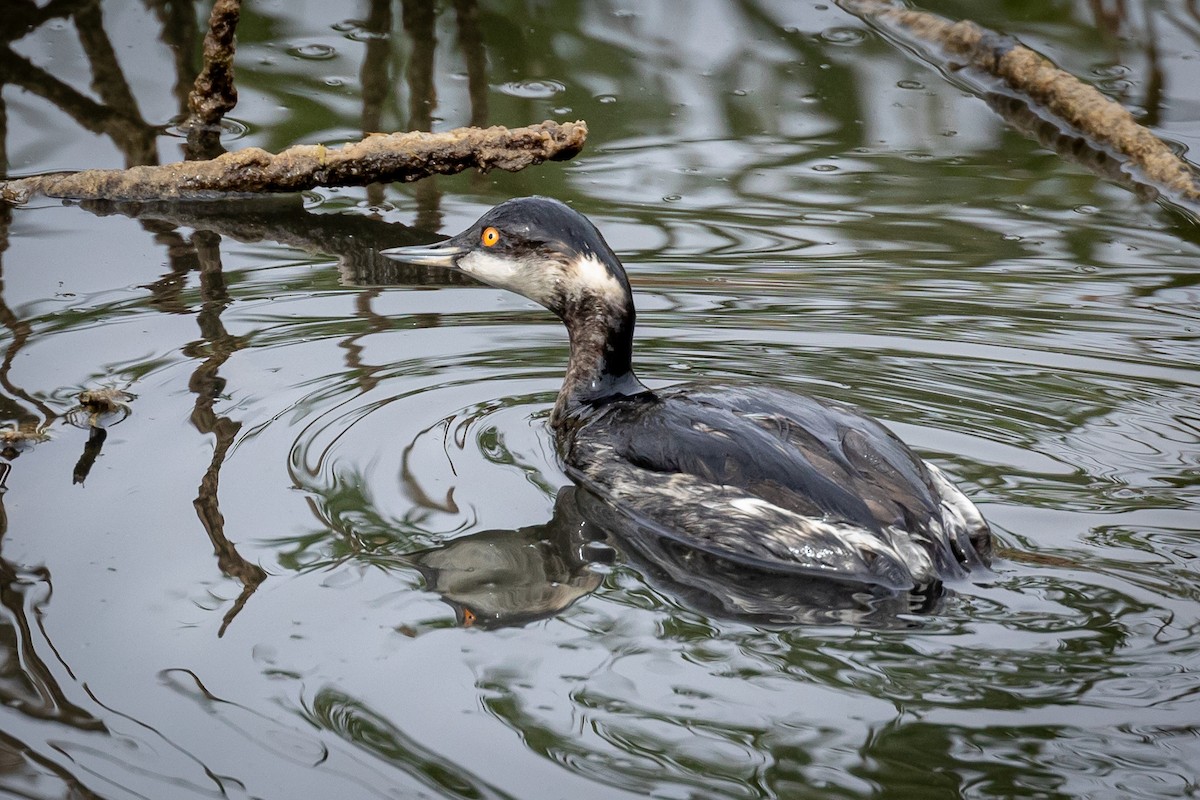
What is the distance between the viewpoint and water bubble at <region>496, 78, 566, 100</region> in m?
7.50

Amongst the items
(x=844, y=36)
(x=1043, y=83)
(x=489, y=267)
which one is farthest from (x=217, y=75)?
(x=1043, y=83)

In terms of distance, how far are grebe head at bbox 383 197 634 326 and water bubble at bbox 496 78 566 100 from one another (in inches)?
105

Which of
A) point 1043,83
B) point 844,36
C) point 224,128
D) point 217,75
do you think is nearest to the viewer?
point 217,75

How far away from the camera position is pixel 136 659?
333 centimetres

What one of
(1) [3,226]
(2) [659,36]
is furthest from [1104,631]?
(2) [659,36]

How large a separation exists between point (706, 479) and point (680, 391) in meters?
0.45

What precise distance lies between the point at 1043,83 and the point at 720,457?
4.33 m

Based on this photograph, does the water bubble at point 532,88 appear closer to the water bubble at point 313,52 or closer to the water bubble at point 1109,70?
the water bubble at point 313,52

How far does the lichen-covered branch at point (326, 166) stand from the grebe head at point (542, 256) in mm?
910

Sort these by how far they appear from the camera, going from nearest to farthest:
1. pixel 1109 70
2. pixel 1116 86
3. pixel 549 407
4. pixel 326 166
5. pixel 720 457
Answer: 1. pixel 720 457
2. pixel 549 407
3. pixel 326 166
4. pixel 1116 86
5. pixel 1109 70

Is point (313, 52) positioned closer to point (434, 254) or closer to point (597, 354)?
point (434, 254)

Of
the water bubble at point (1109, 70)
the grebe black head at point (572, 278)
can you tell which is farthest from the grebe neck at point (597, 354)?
the water bubble at point (1109, 70)

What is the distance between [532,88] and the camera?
24.9 ft

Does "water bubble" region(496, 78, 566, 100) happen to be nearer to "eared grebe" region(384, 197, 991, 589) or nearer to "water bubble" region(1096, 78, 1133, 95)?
"eared grebe" region(384, 197, 991, 589)
